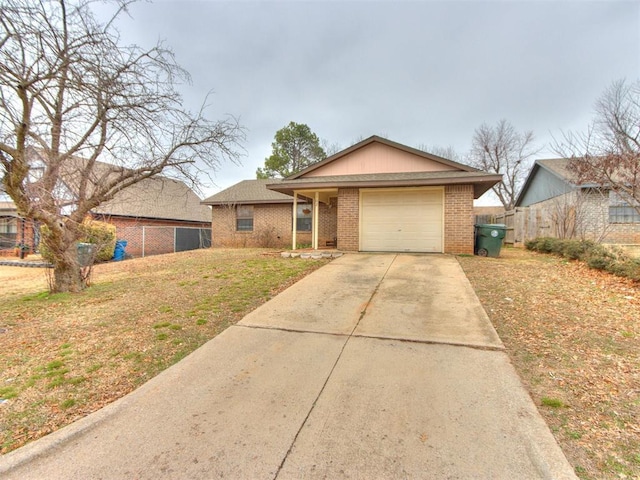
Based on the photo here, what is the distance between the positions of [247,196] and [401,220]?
9.59 metres

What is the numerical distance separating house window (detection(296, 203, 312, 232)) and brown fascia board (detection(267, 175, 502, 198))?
3745 millimetres

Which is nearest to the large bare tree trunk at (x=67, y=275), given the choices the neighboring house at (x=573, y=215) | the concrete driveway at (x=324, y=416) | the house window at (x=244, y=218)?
the concrete driveway at (x=324, y=416)

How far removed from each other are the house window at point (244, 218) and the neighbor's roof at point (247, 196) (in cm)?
50

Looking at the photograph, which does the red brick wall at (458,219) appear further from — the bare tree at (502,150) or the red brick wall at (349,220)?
the bare tree at (502,150)

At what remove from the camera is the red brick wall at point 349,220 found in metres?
11.2

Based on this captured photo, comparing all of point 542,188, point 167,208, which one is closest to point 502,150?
point 542,188

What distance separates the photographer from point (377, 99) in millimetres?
16391

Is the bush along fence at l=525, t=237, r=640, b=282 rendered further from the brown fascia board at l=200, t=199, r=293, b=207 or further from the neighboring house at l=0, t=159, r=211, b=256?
the neighboring house at l=0, t=159, r=211, b=256

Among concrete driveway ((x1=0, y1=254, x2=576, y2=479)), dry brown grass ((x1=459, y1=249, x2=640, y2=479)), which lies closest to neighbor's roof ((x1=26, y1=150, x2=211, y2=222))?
concrete driveway ((x1=0, y1=254, x2=576, y2=479))

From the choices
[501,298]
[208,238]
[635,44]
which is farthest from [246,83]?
[208,238]

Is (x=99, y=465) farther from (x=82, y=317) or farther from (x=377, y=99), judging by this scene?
(x=377, y=99)

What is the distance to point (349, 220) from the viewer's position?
37.0 feet

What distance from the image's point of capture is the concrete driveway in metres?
1.98

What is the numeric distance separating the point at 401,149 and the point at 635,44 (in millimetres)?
6727
